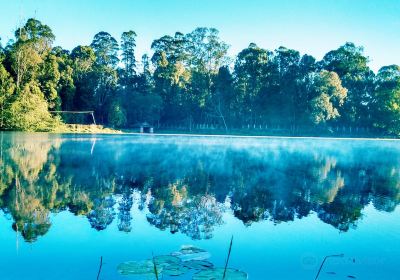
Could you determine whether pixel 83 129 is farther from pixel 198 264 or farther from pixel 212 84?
pixel 198 264

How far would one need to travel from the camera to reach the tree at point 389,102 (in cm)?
7131

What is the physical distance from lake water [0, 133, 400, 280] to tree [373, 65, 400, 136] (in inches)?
2269

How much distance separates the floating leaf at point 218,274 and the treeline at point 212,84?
61.6 metres

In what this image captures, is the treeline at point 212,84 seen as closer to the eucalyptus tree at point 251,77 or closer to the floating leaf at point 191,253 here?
the eucalyptus tree at point 251,77

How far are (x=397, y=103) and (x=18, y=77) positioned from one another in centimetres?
6594

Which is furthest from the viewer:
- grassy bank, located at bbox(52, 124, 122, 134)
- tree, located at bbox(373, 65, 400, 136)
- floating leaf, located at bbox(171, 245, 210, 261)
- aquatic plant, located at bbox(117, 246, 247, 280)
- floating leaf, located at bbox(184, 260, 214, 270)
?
tree, located at bbox(373, 65, 400, 136)

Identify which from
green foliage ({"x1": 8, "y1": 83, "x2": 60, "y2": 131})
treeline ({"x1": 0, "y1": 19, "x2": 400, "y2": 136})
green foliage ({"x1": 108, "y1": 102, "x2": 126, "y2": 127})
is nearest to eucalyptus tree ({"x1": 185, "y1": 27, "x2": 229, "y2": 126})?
treeline ({"x1": 0, "y1": 19, "x2": 400, "y2": 136})

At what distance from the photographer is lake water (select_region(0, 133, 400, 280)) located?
7473 millimetres

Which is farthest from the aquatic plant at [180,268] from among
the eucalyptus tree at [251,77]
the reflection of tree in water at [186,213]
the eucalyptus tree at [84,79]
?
the eucalyptus tree at [251,77]

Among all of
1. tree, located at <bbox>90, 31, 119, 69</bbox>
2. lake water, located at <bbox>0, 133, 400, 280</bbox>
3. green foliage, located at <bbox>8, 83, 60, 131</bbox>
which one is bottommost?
lake water, located at <bbox>0, 133, 400, 280</bbox>

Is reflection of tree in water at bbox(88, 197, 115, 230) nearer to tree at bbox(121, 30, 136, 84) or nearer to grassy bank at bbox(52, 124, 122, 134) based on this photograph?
grassy bank at bbox(52, 124, 122, 134)

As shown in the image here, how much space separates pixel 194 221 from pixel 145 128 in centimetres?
6468

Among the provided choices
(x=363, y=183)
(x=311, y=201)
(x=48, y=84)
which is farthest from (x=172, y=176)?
(x=48, y=84)

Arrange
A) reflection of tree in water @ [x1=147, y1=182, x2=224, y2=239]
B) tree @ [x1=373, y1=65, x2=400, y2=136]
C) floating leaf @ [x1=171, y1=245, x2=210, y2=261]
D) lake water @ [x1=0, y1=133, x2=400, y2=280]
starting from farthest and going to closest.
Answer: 1. tree @ [x1=373, y1=65, x2=400, y2=136]
2. reflection of tree in water @ [x1=147, y1=182, x2=224, y2=239]
3. lake water @ [x1=0, y1=133, x2=400, y2=280]
4. floating leaf @ [x1=171, y1=245, x2=210, y2=261]
